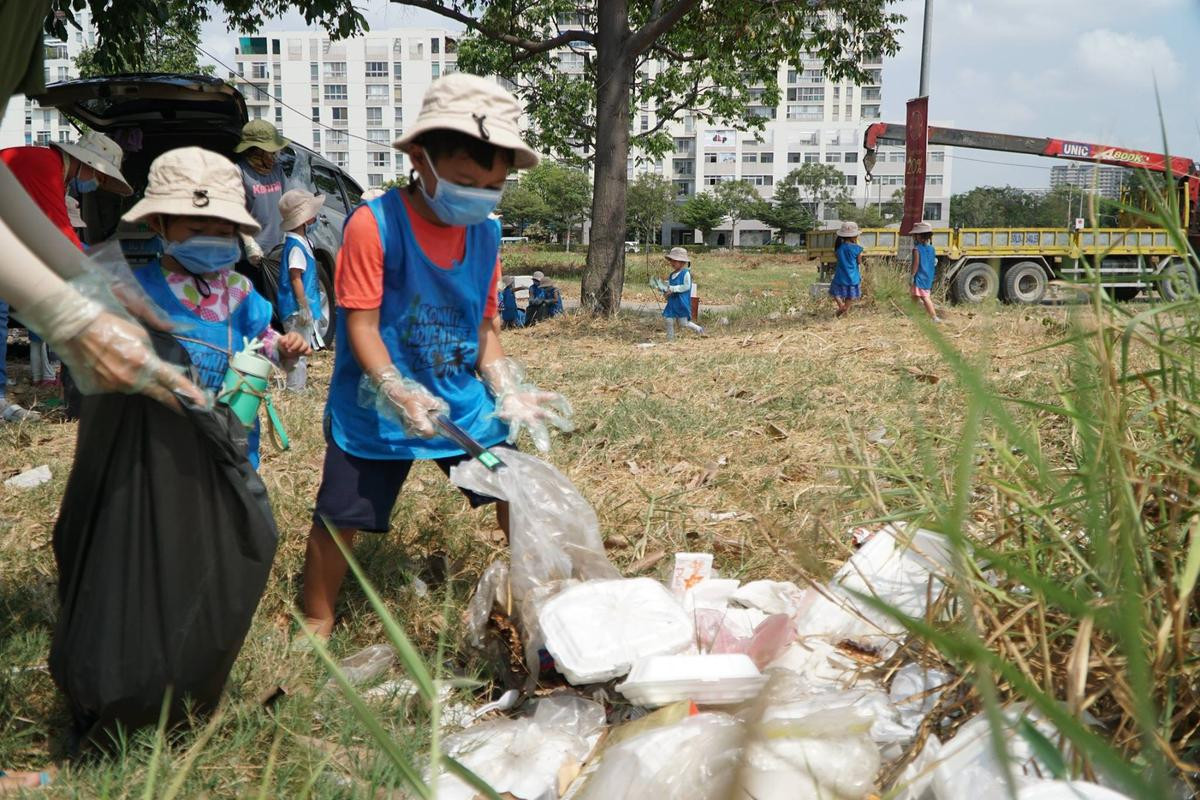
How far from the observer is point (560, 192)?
209ft

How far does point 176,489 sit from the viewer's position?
1944 millimetres

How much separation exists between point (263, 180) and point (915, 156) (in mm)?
10755

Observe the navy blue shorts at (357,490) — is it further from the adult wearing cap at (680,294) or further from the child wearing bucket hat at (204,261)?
the adult wearing cap at (680,294)

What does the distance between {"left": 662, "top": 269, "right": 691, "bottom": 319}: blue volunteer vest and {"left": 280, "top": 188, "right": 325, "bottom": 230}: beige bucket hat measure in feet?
17.6

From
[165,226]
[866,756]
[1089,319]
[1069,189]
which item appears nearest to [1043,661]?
[866,756]

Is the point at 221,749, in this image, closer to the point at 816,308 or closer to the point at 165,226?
the point at 165,226

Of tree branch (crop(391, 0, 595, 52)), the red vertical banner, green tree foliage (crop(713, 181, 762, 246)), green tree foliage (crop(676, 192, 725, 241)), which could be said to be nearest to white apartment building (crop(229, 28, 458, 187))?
green tree foliage (crop(713, 181, 762, 246))

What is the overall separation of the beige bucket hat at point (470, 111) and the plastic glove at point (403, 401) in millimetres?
559

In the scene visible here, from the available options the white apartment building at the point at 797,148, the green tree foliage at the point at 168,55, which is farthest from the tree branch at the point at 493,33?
the white apartment building at the point at 797,148

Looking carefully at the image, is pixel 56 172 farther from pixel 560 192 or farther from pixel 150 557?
pixel 560 192

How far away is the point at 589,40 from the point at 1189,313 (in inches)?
402

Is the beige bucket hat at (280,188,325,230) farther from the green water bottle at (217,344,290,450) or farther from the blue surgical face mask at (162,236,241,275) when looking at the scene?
the green water bottle at (217,344,290,450)

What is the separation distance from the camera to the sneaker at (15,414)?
544 cm

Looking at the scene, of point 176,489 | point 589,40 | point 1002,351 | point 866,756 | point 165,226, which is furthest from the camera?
point 589,40
